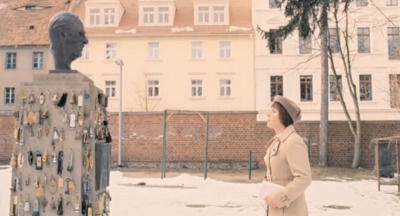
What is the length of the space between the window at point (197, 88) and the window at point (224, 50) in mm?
2580

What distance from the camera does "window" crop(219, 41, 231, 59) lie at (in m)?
32.5

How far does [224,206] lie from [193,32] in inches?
915

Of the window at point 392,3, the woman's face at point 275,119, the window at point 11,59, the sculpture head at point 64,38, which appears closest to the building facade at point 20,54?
the window at point 11,59

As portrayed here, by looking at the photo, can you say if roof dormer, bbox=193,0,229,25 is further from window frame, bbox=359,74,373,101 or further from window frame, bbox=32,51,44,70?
window frame, bbox=32,51,44,70

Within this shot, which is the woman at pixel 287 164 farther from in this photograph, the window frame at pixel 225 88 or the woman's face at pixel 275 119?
the window frame at pixel 225 88

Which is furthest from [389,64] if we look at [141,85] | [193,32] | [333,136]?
[141,85]

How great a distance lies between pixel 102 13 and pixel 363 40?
20.2 m

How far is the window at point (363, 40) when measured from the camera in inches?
1251

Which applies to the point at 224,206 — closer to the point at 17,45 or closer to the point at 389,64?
the point at 389,64

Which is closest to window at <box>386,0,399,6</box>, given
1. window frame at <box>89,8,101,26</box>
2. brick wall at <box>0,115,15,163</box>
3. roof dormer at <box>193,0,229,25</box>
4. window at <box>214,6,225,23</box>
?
roof dormer at <box>193,0,229,25</box>

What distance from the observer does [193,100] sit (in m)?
32.4

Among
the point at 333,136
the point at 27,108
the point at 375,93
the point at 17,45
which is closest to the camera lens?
the point at 27,108

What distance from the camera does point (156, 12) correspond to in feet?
110

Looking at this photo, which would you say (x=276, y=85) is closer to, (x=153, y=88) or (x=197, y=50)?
(x=197, y=50)
